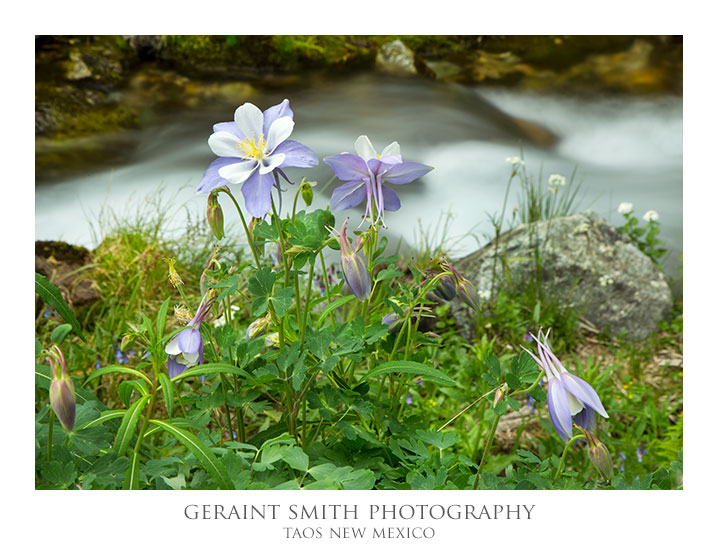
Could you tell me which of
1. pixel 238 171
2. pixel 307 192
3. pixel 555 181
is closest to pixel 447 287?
pixel 307 192

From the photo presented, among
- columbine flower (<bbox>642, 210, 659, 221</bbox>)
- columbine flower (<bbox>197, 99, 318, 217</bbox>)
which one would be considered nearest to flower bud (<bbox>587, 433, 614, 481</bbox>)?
columbine flower (<bbox>197, 99, 318, 217</bbox>)

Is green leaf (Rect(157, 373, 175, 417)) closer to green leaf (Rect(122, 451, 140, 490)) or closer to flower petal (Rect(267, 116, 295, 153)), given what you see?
green leaf (Rect(122, 451, 140, 490))

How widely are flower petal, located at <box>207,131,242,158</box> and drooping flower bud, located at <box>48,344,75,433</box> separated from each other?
1.23ft

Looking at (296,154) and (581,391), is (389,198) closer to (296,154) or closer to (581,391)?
(296,154)

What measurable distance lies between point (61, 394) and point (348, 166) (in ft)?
1.68

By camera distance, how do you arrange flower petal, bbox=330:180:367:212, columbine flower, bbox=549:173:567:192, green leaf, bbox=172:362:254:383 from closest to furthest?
1. green leaf, bbox=172:362:254:383
2. flower petal, bbox=330:180:367:212
3. columbine flower, bbox=549:173:567:192

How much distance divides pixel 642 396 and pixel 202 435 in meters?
2.11

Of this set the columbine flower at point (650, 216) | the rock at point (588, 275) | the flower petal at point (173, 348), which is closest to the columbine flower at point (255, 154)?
the flower petal at point (173, 348)

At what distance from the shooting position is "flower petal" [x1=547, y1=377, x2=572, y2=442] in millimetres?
810

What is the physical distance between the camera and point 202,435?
95cm

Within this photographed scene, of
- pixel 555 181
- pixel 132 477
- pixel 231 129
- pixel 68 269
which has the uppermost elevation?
pixel 555 181

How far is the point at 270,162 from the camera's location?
3.11ft

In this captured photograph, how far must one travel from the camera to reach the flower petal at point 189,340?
3.03 feet

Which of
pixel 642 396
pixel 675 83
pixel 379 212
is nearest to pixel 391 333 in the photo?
pixel 379 212
